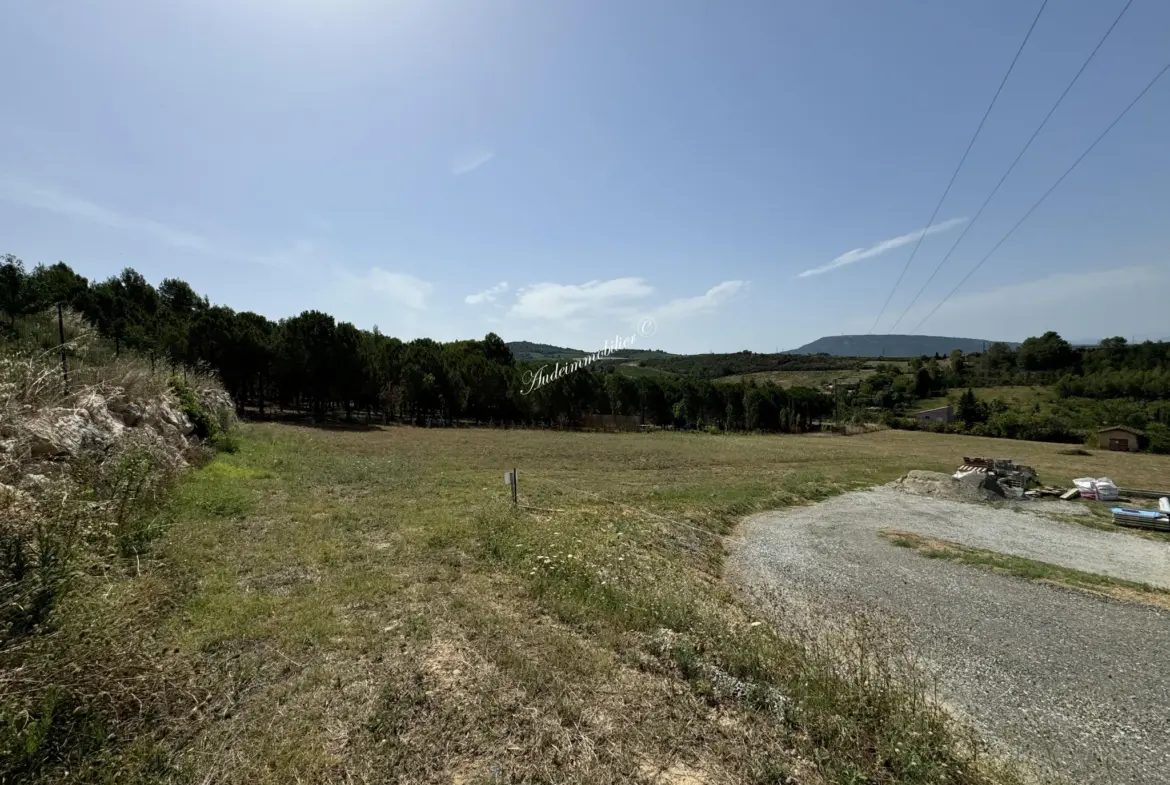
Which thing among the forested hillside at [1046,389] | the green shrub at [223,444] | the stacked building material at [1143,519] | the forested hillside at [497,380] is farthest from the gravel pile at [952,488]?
the forested hillside at [1046,389]

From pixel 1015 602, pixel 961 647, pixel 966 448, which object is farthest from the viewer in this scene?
pixel 966 448

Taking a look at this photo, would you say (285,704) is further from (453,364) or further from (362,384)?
(453,364)

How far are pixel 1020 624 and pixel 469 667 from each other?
9.78 meters

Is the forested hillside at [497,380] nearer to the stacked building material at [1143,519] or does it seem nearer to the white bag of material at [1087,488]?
the white bag of material at [1087,488]

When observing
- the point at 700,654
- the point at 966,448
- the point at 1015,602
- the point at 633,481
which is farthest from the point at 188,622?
the point at 966,448

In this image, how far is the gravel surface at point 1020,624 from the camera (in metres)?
5.21

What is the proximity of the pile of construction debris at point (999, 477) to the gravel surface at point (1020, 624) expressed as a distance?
5.54 meters

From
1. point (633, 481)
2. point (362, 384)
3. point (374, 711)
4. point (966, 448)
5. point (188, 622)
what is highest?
point (362, 384)

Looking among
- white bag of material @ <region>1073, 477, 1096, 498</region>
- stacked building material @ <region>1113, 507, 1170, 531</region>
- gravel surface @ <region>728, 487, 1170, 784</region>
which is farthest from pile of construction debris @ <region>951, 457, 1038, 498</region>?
gravel surface @ <region>728, 487, 1170, 784</region>

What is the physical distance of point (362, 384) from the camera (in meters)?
41.9

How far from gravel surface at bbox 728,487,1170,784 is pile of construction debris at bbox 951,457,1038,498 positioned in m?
5.54

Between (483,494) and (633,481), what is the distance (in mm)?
9181

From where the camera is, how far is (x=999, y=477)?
2350 cm

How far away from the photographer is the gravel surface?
5.21 m
